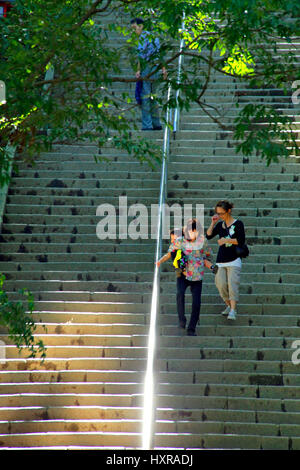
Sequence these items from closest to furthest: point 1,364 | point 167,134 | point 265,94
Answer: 1. point 1,364
2. point 167,134
3. point 265,94

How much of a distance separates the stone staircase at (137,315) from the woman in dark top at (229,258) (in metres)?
0.33

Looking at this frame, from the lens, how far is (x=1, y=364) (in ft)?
29.6

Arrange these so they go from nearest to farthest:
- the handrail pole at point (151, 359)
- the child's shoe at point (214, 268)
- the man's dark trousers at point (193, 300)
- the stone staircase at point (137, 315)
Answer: the handrail pole at point (151, 359) < the stone staircase at point (137, 315) < the man's dark trousers at point (193, 300) < the child's shoe at point (214, 268)

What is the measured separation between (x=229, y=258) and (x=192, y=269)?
1.62 feet

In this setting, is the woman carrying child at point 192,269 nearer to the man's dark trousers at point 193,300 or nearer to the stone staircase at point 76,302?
the man's dark trousers at point 193,300

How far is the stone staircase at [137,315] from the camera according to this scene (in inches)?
320

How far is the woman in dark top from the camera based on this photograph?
9445 millimetres

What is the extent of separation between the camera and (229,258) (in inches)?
373

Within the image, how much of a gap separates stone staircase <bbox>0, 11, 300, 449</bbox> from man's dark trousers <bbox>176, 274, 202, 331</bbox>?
0.71 ft

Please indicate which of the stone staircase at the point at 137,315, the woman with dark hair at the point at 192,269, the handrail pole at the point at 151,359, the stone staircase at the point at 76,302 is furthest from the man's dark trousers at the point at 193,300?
the stone staircase at the point at 76,302

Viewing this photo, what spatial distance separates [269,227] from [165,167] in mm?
1791

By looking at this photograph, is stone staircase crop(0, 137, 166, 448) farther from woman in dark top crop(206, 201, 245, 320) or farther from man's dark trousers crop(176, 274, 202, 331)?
woman in dark top crop(206, 201, 245, 320)
